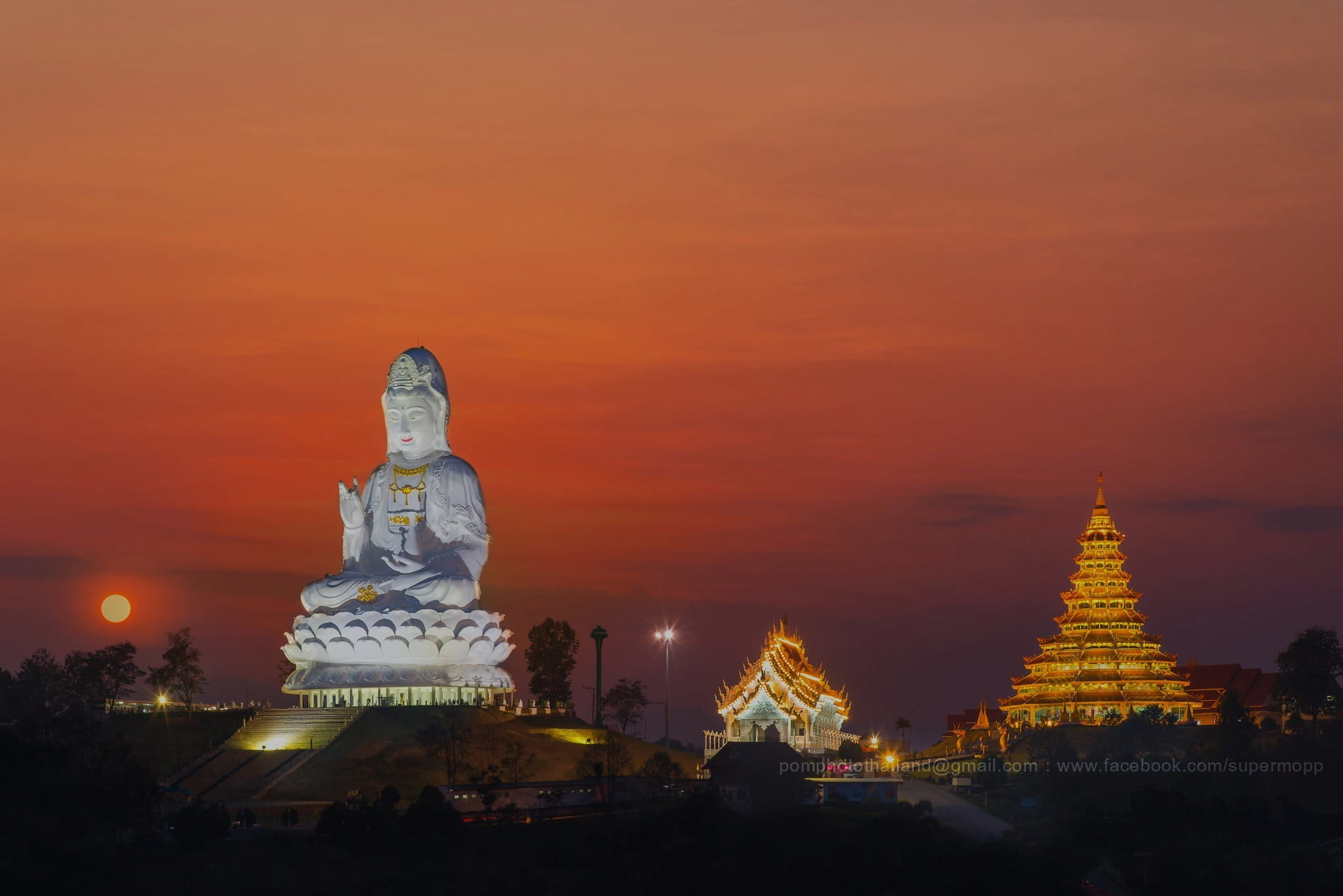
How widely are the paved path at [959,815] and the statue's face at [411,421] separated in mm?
17864

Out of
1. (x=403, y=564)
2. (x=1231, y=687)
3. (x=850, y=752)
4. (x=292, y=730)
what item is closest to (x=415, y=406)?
(x=403, y=564)

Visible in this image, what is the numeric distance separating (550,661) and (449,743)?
1778 centimetres

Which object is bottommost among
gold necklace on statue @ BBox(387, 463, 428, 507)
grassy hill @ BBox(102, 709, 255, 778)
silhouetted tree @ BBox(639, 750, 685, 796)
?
silhouetted tree @ BBox(639, 750, 685, 796)

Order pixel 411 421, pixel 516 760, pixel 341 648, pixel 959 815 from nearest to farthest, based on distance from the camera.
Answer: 1. pixel 959 815
2. pixel 516 760
3. pixel 341 648
4. pixel 411 421

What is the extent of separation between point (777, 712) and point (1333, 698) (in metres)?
18.8

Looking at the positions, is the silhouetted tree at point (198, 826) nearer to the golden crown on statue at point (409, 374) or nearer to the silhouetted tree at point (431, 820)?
the silhouetted tree at point (431, 820)

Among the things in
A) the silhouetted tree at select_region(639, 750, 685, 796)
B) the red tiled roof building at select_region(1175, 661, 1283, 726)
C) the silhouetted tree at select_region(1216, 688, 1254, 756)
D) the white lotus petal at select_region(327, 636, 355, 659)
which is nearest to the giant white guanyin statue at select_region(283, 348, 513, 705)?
the white lotus petal at select_region(327, 636, 355, 659)

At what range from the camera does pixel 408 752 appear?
60500mm

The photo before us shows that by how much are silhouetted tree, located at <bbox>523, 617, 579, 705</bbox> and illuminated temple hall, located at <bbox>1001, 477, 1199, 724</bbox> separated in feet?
54.2

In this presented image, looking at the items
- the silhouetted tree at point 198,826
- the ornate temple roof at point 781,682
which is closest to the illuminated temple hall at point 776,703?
the ornate temple roof at point 781,682

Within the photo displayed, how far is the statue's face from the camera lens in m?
70.3

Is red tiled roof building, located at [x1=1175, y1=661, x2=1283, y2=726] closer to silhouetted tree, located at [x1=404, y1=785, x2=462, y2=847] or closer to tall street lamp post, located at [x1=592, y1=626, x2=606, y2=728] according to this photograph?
tall street lamp post, located at [x1=592, y1=626, x2=606, y2=728]

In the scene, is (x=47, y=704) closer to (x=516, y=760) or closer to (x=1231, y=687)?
(x=516, y=760)

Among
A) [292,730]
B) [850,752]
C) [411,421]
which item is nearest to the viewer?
[292,730]
